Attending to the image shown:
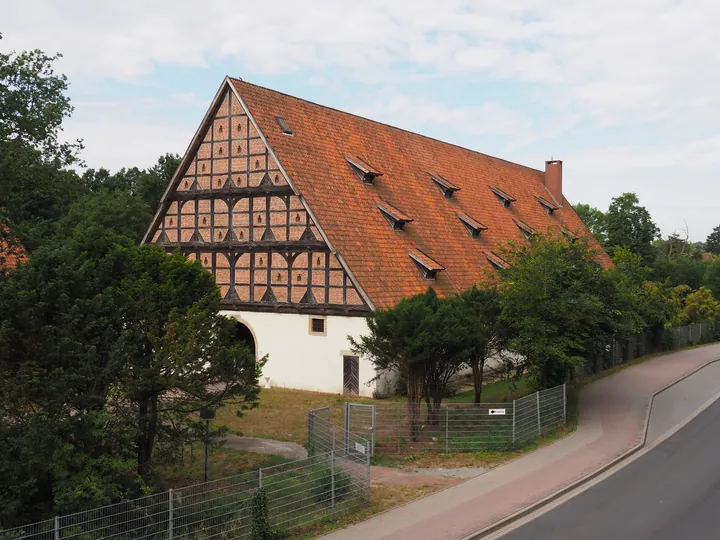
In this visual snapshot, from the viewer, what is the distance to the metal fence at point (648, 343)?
1326 inches

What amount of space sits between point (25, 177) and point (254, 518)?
12.3 m

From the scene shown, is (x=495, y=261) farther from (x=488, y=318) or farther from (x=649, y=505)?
(x=649, y=505)

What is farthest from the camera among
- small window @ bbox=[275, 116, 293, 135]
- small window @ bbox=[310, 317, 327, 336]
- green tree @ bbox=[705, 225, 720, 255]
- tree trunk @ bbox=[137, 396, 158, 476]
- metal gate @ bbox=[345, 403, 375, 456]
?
green tree @ bbox=[705, 225, 720, 255]

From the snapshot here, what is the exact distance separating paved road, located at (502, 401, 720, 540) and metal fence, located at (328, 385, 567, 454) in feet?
9.86

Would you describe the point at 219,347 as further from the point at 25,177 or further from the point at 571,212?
the point at 571,212

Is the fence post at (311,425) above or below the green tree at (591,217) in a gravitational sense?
below

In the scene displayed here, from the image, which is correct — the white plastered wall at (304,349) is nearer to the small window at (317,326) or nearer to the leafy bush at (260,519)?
the small window at (317,326)

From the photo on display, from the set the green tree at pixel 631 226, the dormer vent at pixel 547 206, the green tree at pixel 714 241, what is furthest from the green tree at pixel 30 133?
the green tree at pixel 714 241

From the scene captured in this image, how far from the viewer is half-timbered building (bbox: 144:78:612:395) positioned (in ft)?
88.6

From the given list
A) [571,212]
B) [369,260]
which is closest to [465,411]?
[369,260]

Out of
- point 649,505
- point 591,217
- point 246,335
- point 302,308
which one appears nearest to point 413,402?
point 649,505

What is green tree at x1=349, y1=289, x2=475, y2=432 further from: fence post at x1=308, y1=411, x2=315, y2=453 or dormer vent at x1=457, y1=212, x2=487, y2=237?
dormer vent at x1=457, y1=212, x2=487, y2=237

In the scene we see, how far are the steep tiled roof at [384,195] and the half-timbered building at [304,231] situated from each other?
0.22 ft

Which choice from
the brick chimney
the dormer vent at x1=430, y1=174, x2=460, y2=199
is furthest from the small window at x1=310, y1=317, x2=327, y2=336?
the brick chimney
